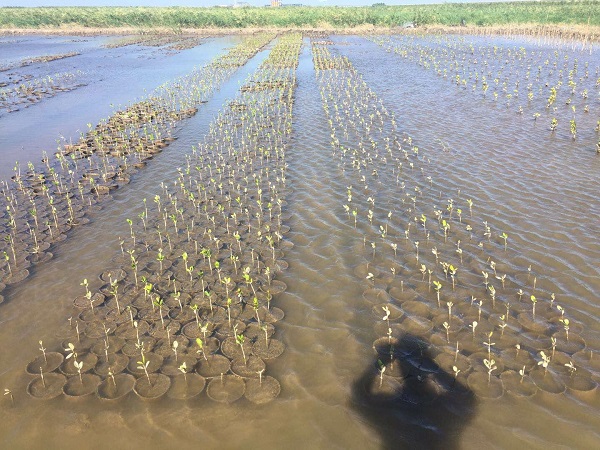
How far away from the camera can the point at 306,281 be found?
823 centimetres

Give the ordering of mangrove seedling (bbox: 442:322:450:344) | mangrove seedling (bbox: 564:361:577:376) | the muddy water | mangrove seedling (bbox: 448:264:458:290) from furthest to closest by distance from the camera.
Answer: the muddy water < mangrove seedling (bbox: 448:264:458:290) < mangrove seedling (bbox: 442:322:450:344) < mangrove seedling (bbox: 564:361:577:376)

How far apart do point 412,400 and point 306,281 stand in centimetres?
320

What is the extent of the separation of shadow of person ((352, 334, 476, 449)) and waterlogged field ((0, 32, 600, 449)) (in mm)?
28

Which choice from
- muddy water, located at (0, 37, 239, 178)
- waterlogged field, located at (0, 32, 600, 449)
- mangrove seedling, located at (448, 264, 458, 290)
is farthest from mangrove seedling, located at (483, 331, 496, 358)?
muddy water, located at (0, 37, 239, 178)

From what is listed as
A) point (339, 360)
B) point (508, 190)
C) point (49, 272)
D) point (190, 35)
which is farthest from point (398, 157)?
point (190, 35)

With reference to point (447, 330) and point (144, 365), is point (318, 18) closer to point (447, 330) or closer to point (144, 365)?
point (447, 330)

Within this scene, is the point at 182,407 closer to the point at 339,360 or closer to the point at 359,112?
the point at 339,360

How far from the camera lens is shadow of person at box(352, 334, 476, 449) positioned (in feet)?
17.2

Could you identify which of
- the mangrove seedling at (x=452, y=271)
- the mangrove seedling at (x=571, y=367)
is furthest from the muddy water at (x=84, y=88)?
the mangrove seedling at (x=571, y=367)

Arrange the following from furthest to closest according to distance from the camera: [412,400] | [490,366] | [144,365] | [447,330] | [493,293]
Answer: [493,293] < [447,330] < [144,365] < [490,366] < [412,400]

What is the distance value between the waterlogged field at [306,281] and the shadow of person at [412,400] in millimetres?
28

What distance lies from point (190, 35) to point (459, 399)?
7579 centimetres

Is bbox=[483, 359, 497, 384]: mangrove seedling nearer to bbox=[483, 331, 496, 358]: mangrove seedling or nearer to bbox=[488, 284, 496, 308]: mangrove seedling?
bbox=[483, 331, 496, 358]: mangrove seedling

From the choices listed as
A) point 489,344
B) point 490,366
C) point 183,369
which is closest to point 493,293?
point 489,344
